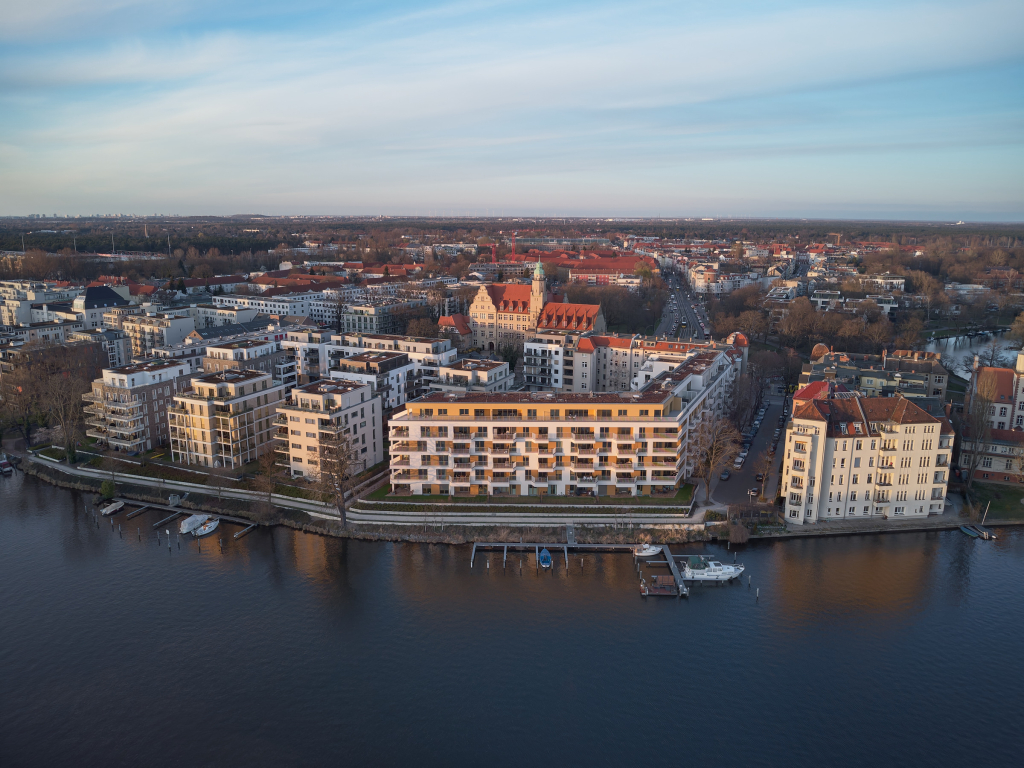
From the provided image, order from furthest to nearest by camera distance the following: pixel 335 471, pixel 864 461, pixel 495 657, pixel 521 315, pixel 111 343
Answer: pixel 521 315
pixel 111 343
pixel 864 461
pixel 335 471
pixel 495 657

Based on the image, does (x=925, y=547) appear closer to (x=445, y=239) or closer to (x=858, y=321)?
(x=858, y=321)

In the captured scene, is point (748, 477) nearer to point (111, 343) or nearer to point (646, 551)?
point (646, 551)

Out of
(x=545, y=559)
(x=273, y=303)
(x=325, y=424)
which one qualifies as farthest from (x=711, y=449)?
(x=273, y=303)

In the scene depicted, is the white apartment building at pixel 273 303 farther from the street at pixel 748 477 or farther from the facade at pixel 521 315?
the street at pixel 748 477

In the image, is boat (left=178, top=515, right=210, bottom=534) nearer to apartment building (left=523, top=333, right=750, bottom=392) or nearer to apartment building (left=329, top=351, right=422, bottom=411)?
apartment building (left=329, top=351, right=422, bottom=411)

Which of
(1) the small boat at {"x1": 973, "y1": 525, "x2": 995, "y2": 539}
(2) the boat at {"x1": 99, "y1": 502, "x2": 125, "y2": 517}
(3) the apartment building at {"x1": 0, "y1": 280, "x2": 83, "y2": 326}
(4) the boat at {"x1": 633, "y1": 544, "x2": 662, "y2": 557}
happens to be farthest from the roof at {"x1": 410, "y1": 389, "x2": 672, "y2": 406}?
(3) the apartment building at {"x1": 0, "y1": 280, "x2": 83, "y2": 326}
